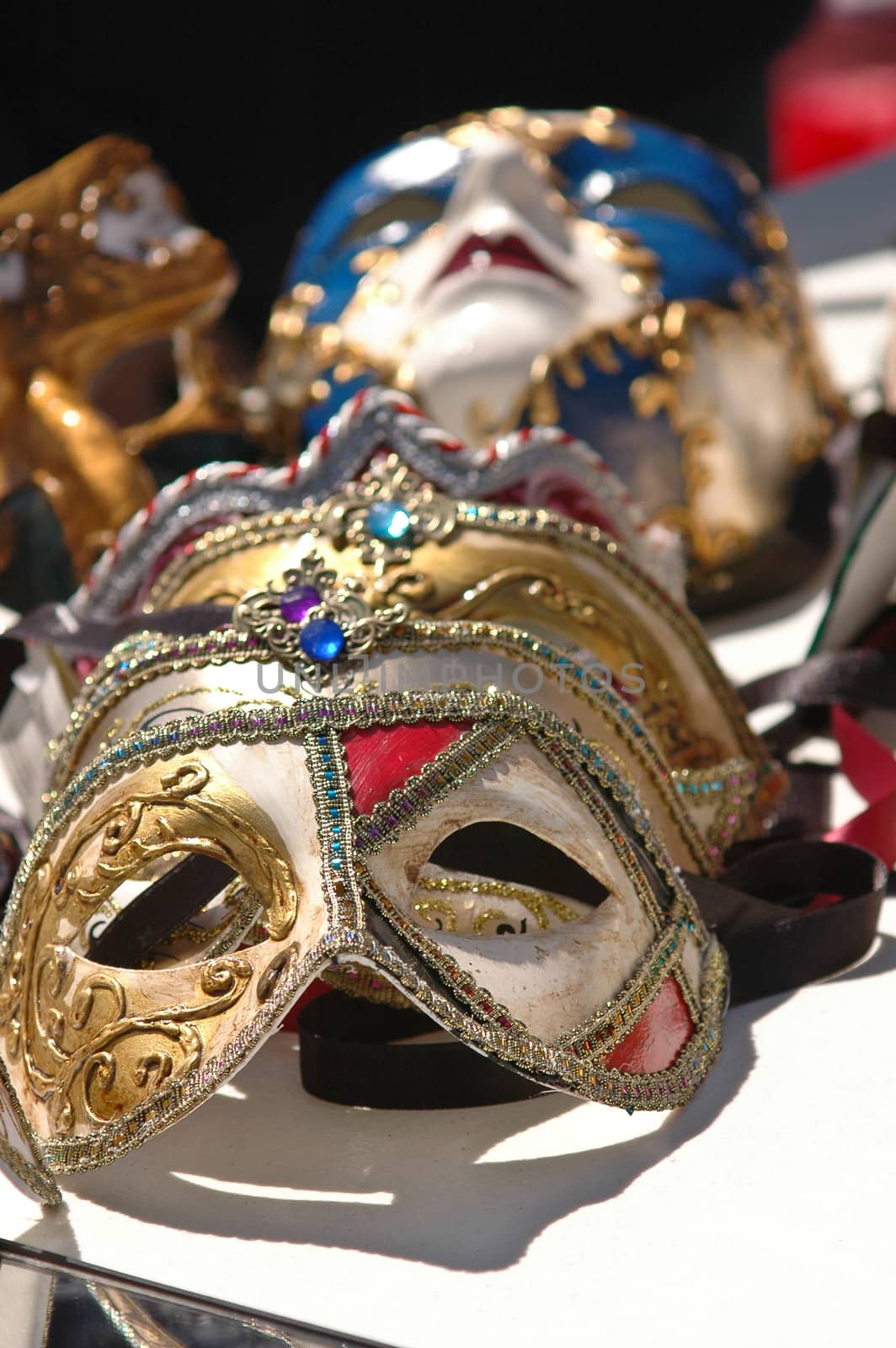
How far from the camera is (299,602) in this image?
1085 mm

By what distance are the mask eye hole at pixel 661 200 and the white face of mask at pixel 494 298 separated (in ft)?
0.28

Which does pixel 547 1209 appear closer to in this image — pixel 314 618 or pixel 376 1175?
pixel 376 1175

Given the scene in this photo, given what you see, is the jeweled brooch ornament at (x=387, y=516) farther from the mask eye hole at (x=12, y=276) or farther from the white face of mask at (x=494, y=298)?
the mask eye hole at (x=12, y=276)

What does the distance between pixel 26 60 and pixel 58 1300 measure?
3439mm

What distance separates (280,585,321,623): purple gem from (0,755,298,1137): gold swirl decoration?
12 centimetres

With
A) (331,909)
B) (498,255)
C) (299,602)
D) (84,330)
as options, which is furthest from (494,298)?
(331,909)

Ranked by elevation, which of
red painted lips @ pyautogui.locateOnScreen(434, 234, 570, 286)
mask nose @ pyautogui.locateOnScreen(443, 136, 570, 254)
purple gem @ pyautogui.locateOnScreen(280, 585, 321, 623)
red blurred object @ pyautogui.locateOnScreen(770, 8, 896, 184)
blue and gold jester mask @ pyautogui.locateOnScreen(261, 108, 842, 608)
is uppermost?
purple gem @ pyautogui.locateOnScreen(280, 585, 321, 623)

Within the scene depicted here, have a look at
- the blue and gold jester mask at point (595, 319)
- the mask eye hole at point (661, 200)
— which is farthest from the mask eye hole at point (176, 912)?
the mask eye hole at point (661, 200)

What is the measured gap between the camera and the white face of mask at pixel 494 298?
5.97 feet

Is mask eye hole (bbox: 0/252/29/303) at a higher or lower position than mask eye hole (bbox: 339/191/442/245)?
higher

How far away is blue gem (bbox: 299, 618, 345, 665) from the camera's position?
1.05 metres

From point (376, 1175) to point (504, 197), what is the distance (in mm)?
1156

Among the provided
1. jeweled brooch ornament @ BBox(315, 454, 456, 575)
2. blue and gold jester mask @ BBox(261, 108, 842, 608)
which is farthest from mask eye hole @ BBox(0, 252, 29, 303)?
jeweled brooch ornament @ BBox(315, 454, 456, 575)

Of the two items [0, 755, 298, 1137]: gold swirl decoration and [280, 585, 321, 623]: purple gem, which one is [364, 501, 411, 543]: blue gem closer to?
[280, 585, 321, 623]: purple gem
